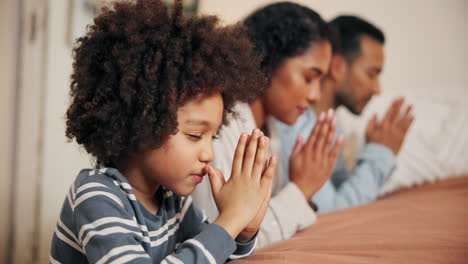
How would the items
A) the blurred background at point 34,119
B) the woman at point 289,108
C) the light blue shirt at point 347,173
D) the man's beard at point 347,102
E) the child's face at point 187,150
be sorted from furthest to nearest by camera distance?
the man's beard at point 347,102 < the blurred background at point 34,119 < the light blue shirt at point 347,173 < the woman at point 289,108 < the child's face at point 187,150

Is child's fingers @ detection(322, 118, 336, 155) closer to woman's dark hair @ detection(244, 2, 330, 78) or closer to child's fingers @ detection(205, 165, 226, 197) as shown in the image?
woman's dark hair @ detection(244, 2, 330, 78)

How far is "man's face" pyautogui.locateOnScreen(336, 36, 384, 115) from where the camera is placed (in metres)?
1.74

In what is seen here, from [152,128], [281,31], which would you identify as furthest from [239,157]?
[281,31]

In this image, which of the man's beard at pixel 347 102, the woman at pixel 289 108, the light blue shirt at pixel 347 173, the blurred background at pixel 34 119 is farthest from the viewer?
the man's beard at pixel 347 102

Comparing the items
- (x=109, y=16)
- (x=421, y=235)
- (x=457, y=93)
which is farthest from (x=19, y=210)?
(x=457, y=93)

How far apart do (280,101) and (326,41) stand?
241mm

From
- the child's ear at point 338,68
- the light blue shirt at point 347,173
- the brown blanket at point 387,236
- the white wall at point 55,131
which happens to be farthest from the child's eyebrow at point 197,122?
the child's ear at point 338,68

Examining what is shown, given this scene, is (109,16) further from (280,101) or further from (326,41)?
(326,41)

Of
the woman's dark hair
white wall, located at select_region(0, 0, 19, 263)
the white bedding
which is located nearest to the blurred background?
white wall, located at select_region(0, 0, 19, 263)

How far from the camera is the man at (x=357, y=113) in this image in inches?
56.7

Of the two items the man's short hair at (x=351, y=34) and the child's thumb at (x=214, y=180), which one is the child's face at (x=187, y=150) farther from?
the man's short hair at (x=351, y=34)

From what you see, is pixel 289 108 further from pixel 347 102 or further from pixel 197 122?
pixel 347 102

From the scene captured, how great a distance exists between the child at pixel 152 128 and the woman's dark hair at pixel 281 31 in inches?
18.7

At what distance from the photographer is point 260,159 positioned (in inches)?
A: 27.2
